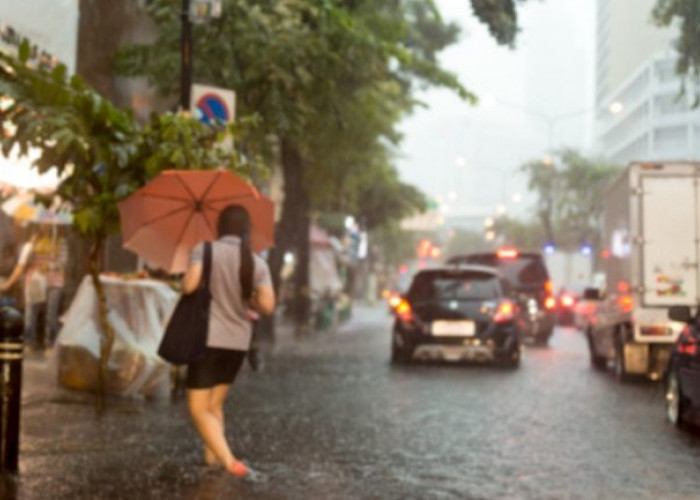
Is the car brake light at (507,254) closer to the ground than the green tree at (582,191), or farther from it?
closer to the ground

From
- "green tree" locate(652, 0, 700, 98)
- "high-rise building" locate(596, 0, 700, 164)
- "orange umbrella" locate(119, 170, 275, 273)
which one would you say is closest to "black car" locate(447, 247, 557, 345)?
"green tree" locate(652, 0, 700, 98)

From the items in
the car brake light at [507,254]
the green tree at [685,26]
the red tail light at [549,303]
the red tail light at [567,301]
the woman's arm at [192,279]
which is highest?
the green tree at [685,26]

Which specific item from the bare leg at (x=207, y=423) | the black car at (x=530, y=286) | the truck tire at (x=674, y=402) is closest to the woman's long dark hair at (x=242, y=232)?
the bare leg at (x=207, y=423)

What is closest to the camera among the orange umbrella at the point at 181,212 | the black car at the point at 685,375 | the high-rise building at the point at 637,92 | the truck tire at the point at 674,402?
the orange umbrella at the point at 181,212

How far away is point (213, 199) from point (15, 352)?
2723 mm

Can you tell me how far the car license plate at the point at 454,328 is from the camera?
59.4ft

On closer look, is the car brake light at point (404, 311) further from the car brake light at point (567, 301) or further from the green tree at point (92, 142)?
the car brake light at point (567, 301)

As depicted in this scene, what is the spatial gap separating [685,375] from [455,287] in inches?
324

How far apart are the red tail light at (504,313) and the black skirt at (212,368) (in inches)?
434

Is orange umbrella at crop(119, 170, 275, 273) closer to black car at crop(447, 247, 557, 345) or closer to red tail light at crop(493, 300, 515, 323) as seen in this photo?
red tail light at crop(493, 300, 515, 323)

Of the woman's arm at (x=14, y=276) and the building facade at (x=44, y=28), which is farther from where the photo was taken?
the woman's arm at (x=14, y=276)

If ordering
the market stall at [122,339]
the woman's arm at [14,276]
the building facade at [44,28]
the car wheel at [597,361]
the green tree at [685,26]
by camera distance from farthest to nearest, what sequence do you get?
the car wheel at [597,361] < the woman's arm at [14,276] < the green tree at [685,26] < the building facade at [44,28] < the market stall at [122,339]

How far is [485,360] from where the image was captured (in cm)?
1912

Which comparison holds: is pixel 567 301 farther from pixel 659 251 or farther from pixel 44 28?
pixel 44 28
